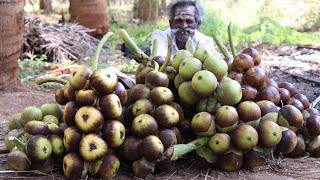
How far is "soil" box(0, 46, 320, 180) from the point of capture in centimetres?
214

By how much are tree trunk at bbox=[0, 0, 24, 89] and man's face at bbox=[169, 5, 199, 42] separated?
1.99 metres

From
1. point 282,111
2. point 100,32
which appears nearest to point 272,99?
point 282,111

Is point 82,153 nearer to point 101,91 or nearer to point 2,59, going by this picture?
point 101,91

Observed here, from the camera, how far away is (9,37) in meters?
5.09

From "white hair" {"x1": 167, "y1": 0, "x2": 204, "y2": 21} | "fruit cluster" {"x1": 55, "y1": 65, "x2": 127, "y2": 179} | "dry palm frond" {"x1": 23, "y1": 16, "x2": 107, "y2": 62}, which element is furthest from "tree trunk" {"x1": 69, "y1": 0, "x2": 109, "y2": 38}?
"fruit cluster" {"x1": 55, "y1": 65, "x2": 127, "y2": 179}

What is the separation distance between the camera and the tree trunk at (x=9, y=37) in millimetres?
5023

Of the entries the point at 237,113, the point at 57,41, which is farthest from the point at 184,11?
the point at 57,41

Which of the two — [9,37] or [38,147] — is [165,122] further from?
[9,37]

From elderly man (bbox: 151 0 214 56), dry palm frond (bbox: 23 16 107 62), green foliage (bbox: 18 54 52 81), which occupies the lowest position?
green foliage (bbox: 18 54 52 81)

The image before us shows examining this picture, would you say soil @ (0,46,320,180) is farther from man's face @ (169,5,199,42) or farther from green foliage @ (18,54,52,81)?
man's face @ (169,5,199,42)

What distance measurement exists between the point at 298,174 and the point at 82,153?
1.12 meters

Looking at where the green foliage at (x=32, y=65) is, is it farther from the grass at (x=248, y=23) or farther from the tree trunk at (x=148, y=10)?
the tree trunk at (x=148, y=10)

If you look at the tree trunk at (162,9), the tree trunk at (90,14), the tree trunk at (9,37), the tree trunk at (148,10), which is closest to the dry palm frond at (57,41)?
the tree trunk at (90,14)

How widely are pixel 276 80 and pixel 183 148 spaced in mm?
4900
